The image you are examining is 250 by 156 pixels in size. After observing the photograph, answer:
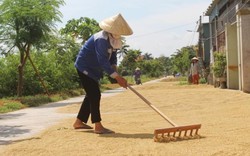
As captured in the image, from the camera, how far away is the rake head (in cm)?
544

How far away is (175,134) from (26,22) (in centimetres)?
1083

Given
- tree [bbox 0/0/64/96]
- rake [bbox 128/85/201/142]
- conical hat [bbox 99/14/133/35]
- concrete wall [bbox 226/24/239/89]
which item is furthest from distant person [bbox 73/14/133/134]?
concrete wall [bbox 226/24/239/89]

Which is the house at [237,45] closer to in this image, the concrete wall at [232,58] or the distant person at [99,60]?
the concrete wall at [232,58]

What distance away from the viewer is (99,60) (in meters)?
6.30

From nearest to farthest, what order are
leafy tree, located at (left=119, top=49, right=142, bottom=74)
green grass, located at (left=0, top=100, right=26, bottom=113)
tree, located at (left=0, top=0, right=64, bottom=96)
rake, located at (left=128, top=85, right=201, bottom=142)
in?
rake, located at (left=128, top=85, right=201, bottom=142) → green grass, located at (left=0, top=100, right=26, bottom=113) → tree, located at (left=0, top=0, right=64, bottom=96) → leafy tree, located at (left=119, top=49, right=142, bottom=74)

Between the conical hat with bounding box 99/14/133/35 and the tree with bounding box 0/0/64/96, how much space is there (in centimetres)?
918

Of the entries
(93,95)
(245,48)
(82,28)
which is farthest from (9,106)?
(82,28)

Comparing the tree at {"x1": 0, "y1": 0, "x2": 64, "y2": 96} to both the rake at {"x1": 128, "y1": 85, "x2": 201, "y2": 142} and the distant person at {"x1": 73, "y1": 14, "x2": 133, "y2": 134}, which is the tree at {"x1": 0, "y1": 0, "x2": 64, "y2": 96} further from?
the rake at {"x1": 128, "y1": 85, "x2": 201, "y2": 142}

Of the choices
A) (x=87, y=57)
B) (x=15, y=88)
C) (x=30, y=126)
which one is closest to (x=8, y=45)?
(x=15, y=88)

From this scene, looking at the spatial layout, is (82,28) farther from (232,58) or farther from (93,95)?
(93,95)

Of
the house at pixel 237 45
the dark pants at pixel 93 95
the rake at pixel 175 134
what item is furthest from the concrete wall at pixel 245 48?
the rake at pixel 175 134

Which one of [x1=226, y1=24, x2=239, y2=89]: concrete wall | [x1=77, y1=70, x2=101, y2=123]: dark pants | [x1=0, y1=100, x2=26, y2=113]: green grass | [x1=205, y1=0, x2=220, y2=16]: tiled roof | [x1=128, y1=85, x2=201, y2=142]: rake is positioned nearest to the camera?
[x1=128, y1=85, x2=201, y2=142]: rake

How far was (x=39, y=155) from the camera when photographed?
4.91 m

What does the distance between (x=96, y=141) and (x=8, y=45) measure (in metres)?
11.5
